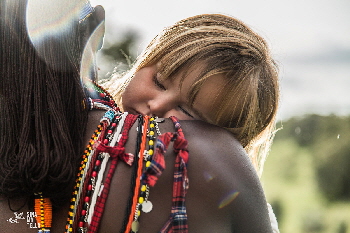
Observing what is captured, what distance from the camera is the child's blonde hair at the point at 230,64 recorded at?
5.61ft

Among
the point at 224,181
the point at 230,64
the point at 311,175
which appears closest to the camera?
the point at 224,181

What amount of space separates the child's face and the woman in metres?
0.28

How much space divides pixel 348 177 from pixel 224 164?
41.9ft

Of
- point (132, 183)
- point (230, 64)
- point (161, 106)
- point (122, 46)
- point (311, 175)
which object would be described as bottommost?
point (311, 175)

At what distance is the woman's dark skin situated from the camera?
4.39 ft

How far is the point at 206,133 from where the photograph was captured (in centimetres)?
150

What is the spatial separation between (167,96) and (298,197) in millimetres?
10461

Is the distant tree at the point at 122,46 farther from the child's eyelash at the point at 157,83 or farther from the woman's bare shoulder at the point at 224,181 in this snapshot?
the woman's bare shoulder at the point at 224,181

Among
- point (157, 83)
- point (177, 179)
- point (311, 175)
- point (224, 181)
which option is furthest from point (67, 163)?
point (311, 175)

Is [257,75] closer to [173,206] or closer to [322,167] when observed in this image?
[173,206]

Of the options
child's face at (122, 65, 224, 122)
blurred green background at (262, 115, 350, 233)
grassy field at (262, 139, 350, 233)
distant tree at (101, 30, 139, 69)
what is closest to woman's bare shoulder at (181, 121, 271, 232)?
child's face at (122, 65, 224, 122)

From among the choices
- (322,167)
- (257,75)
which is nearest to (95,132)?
(257,75)

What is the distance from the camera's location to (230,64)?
1.71 meters

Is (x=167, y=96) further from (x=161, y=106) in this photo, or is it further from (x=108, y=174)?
(x=108, y=174)
